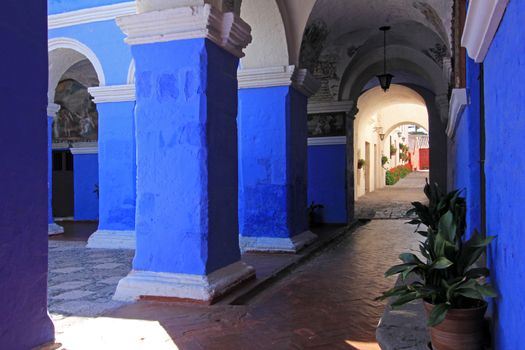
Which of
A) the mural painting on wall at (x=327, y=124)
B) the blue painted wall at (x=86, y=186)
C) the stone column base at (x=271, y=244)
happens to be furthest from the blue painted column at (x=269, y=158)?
the blue painted wall at (x=86, y=186)

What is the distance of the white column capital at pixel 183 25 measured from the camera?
4723mm

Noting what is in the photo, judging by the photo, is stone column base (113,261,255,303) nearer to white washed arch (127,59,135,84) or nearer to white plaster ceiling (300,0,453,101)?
white plaster ceiling (300,0,453,101)

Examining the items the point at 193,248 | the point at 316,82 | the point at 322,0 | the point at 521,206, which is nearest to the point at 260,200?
the point at 316,82

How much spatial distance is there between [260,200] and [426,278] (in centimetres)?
488

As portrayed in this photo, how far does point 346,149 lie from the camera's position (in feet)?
39.9

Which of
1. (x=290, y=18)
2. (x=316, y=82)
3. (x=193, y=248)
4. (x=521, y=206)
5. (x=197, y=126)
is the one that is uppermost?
(x=290, y=18)

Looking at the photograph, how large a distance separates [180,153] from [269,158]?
2.93m

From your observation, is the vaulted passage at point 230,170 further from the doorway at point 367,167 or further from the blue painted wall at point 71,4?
the doorway at point 367,167

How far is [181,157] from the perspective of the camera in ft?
15.9

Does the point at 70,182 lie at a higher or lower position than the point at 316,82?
lower

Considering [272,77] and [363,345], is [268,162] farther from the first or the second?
[363,345]

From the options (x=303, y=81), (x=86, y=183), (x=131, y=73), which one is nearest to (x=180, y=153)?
(x=303, y=81)

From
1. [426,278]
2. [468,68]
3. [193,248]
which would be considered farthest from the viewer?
[193,248]

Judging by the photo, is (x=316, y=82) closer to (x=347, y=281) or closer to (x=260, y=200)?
(x=260, y=200)
